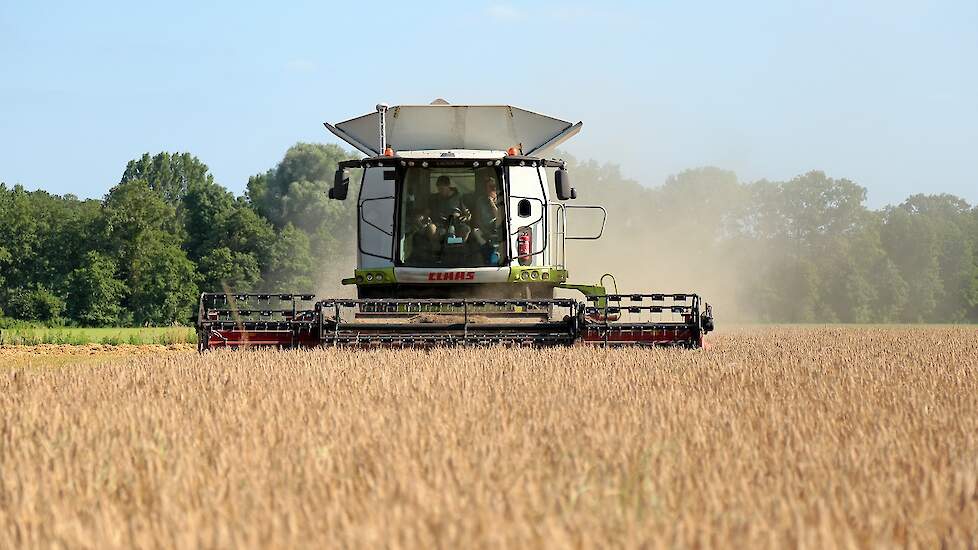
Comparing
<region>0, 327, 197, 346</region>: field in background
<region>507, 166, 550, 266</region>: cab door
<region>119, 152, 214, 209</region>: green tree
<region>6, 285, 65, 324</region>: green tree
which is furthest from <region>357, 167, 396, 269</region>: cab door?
<region>119, 152, 214, 209</region>: green tree

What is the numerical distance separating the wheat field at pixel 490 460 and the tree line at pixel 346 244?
2769 centimetres

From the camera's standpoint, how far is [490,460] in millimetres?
4430

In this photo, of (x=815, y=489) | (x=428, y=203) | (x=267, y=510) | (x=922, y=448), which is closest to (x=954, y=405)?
(x=922, y=448)

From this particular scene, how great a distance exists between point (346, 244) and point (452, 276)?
129 feet

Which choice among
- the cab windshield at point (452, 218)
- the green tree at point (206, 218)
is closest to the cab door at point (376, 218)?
the cab windshield at point (452, 218)

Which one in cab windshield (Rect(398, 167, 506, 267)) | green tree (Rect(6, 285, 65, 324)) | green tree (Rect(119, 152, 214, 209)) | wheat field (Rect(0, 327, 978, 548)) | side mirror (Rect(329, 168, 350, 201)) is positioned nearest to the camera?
wheat field (Rect(0, 327, 978, 548))

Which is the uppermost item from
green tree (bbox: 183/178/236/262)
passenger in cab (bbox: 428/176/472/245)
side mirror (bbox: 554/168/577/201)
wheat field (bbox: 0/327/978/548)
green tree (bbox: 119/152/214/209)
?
green tree (bbox: 119/152/214/209)

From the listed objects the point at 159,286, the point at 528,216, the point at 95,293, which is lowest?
the point at 95,293

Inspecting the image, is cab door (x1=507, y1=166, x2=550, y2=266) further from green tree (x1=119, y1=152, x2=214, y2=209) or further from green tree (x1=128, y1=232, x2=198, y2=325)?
green tree (x1=119, y1=152, x2=214, y2=209)

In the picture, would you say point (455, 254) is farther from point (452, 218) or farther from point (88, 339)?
point (88, 339)

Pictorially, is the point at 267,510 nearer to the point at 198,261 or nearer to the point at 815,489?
the point at 815,489

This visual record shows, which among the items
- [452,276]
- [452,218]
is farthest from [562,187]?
[452,276]

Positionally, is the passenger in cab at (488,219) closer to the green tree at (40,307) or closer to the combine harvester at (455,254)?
the combine harvester at (455,254)

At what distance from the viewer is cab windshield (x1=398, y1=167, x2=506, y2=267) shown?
40.5ft
